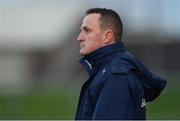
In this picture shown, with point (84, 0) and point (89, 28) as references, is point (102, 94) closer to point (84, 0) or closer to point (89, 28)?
point (89, 28)

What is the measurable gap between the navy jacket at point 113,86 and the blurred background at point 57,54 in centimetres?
1183

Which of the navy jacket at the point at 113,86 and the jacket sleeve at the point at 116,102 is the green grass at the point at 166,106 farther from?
the jacket sleeve at the point at 116,102

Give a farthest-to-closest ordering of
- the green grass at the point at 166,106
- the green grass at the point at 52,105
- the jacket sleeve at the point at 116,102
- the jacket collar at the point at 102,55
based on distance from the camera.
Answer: the green grass at the point at 52,105 → the green grass at the point at 166,106 → the jacket collar at the point at 102,55 → the jacket sleeve at the point at 116,102

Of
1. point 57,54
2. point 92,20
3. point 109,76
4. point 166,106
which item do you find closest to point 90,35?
point 92,20

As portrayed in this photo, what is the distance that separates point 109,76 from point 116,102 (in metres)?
0.14

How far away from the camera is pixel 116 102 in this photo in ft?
11.7

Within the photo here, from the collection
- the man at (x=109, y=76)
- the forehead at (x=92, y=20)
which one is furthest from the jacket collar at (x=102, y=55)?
the forehead at (x=92, y=20)

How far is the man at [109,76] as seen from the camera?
141 inches

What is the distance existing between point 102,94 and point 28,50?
1345 inches

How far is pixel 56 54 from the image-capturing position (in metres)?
38.1

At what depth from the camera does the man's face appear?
3.80 meters

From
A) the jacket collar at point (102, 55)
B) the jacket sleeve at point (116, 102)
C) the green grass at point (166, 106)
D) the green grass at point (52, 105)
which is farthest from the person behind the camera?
the green grass at point (52, 105)

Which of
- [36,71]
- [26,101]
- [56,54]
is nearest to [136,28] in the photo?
[36,71]

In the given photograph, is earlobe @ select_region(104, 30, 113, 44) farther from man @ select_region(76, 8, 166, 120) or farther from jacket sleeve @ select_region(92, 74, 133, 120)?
jacket sleeve @ select_region(92, 74, 133, 120)
